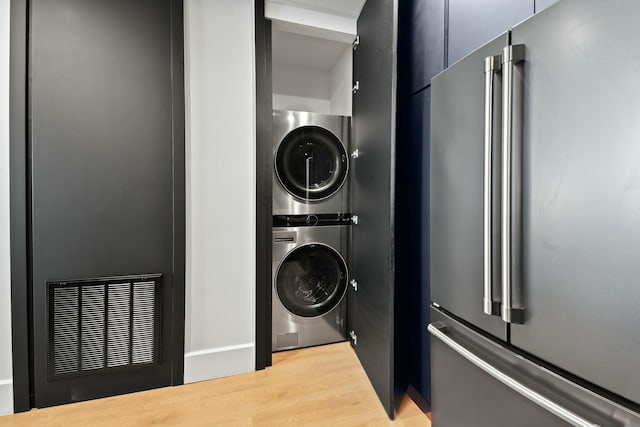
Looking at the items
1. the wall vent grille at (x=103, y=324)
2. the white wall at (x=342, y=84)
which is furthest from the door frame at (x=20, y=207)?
the white wall at (x=342, y=84)

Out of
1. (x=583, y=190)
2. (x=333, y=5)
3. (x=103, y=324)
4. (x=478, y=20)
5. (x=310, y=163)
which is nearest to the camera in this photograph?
(x=583, y=190)

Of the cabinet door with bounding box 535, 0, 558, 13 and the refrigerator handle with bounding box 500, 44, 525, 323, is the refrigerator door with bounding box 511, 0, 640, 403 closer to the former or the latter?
the refrigerator handle with bounding box 500, 44, 525, 323

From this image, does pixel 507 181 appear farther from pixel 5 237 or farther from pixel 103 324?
pixel 5 237

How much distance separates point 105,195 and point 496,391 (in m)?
2.17

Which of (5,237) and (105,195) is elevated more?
(105,195)

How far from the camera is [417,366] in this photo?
1660 millimetres

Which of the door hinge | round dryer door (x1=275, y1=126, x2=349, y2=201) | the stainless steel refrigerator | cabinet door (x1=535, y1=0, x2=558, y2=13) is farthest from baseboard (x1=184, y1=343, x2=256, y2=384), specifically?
cabinet door (x1=535, y1=0, x2=558, y2=13)

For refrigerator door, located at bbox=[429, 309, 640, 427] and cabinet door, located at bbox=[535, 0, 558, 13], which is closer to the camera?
refrigerator door, located at bbox=[429, 309, 640, 427]

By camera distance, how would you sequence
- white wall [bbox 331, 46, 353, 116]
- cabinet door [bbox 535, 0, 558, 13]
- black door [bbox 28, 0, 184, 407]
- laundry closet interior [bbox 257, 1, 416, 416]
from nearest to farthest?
cabinet door [bbox 535, 0, 558, 13] → black door [bbox 28, 0, 184, 407] → laundry closet interior [bbox 257, 1, 416, 416] → white wall [bbox 331, 46, 353, 116]

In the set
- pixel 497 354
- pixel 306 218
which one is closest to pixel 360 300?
pixel 306 218

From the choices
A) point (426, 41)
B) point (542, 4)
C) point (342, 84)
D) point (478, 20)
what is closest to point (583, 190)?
point (542, 4)

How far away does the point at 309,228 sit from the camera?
2342 mm

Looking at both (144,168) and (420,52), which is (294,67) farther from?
(144,168)

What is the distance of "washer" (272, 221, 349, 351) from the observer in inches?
89.9
